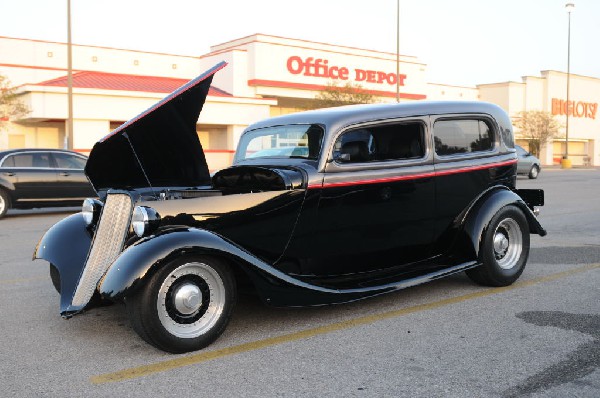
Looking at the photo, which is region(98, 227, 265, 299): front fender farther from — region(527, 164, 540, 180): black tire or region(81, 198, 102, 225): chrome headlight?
region(527, 164, 540, 180): black tire

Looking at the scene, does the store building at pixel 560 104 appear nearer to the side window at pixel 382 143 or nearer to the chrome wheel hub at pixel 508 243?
the chrome wheel hub at pixel 508 243

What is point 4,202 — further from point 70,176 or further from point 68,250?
point 68,250

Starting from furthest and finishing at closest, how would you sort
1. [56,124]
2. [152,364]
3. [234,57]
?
[234,57]
[56,124]
[152,364]

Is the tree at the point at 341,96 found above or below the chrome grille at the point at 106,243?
above

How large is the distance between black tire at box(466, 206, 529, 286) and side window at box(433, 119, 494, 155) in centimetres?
68

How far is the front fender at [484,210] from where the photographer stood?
5398 millimetres

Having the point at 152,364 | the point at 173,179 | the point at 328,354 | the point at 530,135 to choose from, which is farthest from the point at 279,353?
the point at 530,135

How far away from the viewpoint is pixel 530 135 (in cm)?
5662

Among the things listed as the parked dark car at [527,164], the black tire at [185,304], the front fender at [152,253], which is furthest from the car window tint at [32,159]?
the parked dark car at [527,164]

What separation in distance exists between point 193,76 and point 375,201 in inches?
1542

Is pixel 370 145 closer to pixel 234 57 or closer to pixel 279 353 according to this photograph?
pixel 279 353

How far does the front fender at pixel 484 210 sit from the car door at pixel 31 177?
33.2 ft

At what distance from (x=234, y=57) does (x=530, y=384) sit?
3662cm

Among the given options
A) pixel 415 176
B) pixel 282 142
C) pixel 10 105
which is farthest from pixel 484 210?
pixel 10 105
